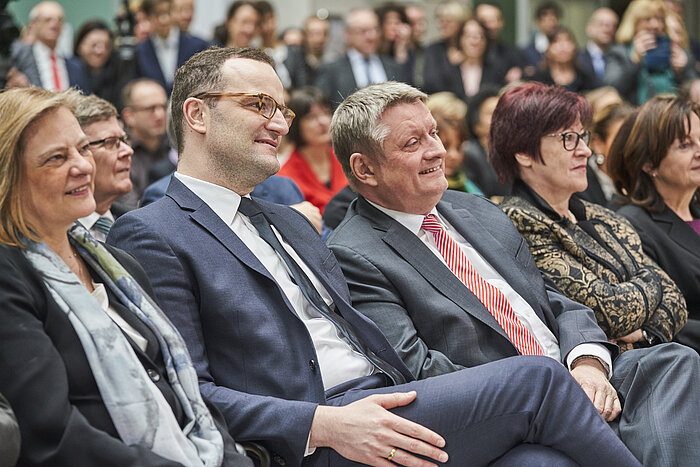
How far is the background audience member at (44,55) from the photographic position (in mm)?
6160

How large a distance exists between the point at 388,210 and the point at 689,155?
53.3 inches

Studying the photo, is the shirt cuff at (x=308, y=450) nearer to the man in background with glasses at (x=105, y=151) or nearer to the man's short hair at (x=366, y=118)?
the man's short hair at (x=366, y=118)

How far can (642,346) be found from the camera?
2.84 m

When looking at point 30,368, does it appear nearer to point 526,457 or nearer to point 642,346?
point 526,457

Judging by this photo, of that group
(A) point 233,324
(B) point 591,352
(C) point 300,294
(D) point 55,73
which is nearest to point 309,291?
(C) point 300,294

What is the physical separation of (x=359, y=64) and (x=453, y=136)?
2418 mm

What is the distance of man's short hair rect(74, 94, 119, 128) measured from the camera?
2.97m

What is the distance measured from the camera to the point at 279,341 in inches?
81.6

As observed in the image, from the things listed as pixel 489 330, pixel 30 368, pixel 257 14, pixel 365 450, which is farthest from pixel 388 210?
pixel 257 14

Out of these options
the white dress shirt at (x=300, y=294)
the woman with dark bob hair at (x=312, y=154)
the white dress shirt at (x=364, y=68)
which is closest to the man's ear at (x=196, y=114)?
the white dress shirt at (x=300, y=294)

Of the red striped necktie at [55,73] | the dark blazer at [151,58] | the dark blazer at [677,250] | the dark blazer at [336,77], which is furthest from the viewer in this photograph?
the dark blazer at [336,77]

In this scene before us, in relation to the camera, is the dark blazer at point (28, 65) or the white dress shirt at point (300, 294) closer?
the white dress shirt at point (300, 294)

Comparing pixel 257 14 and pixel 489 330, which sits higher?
pixel 257 14

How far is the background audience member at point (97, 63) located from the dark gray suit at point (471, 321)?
4018 millimetres
